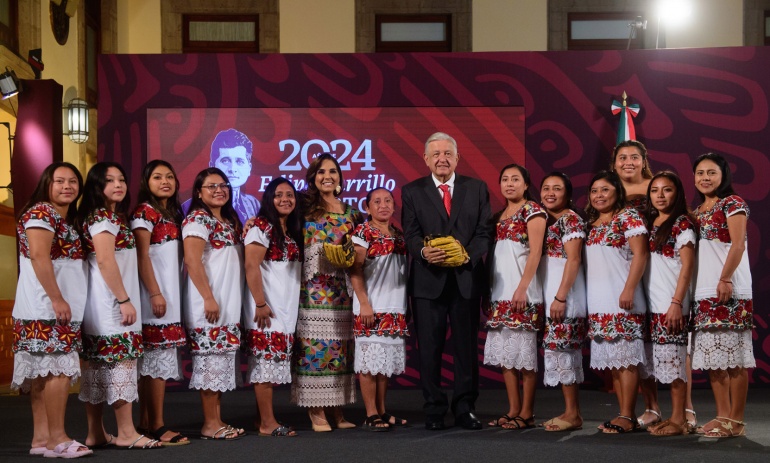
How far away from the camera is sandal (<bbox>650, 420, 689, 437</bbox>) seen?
473 cm

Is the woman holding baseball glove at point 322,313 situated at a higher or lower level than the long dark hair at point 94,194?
lower

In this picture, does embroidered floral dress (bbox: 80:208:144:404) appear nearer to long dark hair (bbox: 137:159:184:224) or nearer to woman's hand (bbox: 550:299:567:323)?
long dark hair (bbox: 137:159:184:224)

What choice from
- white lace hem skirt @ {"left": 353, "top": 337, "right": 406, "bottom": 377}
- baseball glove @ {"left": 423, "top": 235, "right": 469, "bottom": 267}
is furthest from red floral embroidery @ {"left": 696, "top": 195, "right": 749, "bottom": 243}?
white lace hem skirt @ {"left": 353, "top": 337, "right": 406, "bottom": 377}

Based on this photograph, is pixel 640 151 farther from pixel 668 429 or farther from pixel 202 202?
pixel 202 202

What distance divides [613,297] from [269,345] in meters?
1.75

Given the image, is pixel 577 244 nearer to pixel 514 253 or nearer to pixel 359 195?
pixel 514 253

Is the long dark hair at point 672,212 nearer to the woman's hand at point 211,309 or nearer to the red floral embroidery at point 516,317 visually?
the red floral embroidery at point 516,317

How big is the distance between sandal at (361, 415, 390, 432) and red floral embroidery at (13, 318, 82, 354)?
160 cm

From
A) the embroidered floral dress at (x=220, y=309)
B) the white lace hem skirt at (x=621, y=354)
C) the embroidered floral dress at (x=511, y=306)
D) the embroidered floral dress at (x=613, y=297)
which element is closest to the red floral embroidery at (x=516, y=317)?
the embroidered floral dress at (x=511, y=306)

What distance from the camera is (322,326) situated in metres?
4.96

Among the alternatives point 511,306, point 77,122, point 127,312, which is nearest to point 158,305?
point 127,312

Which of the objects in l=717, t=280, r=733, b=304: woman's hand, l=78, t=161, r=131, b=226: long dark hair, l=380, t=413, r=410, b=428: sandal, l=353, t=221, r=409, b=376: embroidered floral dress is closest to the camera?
l=78, t=161, r=131, b=226: long dark hair

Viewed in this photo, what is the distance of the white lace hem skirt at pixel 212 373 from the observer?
4648mm

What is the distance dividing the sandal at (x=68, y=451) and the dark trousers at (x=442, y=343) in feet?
5.59
